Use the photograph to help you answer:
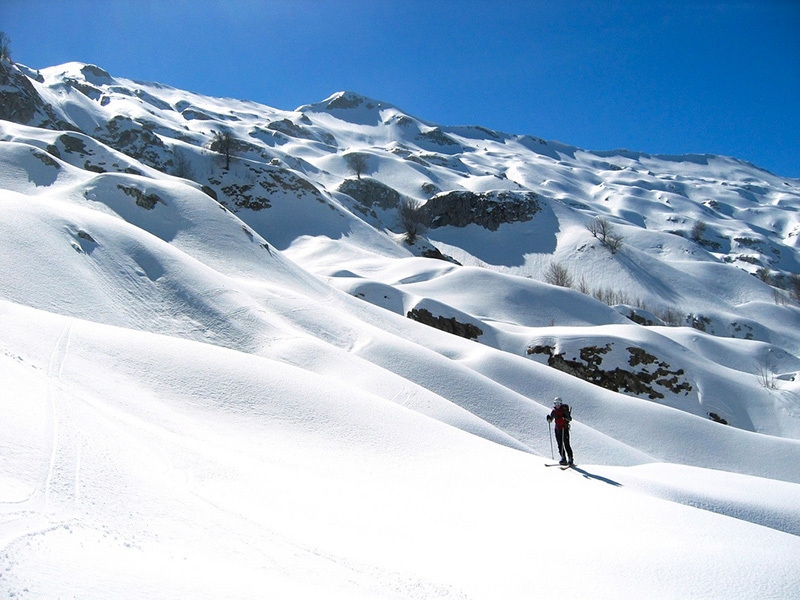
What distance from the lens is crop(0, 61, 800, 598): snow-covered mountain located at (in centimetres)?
482

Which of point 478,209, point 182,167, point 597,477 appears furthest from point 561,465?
point 478,209

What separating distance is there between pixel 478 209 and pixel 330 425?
71.2 m

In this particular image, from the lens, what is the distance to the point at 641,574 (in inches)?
225

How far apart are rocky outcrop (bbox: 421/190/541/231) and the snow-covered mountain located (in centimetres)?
2963

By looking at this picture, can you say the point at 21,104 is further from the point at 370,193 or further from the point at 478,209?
the point at 478,209

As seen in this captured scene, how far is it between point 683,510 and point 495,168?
144661mm

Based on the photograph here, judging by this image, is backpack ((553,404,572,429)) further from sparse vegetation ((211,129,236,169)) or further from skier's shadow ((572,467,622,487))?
sparse vegetation ((211,129,236,169))

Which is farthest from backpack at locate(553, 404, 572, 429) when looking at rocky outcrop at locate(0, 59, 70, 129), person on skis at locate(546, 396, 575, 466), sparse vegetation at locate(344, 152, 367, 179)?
sparse vegetation at locate(344, 152, 367, 179)

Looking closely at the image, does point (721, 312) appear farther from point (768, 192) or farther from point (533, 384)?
point (768, 192)

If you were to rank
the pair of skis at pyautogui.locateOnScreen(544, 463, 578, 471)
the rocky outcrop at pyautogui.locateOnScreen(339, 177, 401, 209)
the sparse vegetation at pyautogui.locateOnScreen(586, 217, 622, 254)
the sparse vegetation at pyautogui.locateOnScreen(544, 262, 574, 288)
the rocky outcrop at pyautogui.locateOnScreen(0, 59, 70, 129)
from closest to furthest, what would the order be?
the pair of skis at pyautogui.locateOnScreen(544, 463, 578, 471) < the rocky outcrop at pyautogui.locateOnScreen(0, 59, 70, 129) < the sparse vegetation at pyautogui.locateOnScreen(544, 262, 574, 288) < the sparse vegetation at pyautogui.locateOnScreen(586, 217, 622, 254) < the rocky outcrop at pyautogui.locateOnScreen(339, 177, 401, 209)

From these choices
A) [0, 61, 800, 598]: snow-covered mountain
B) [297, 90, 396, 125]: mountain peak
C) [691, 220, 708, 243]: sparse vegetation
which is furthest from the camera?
[297, 90, 396, 125]: mountain peak

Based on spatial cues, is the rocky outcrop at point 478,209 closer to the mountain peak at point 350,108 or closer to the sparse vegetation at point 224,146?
the sparse vegetation at point 224,146

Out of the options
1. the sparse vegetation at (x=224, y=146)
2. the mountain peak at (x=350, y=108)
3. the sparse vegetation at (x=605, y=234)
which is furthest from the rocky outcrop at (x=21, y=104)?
the mountain peak at (x=350, y=108)

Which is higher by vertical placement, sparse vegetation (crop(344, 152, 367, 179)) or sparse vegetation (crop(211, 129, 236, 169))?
sparse vegetation (crop(344, 152, 367, 179))
